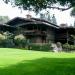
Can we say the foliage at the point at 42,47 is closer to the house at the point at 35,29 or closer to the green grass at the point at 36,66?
the house at the point at 35,29

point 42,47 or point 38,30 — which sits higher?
point 38,30

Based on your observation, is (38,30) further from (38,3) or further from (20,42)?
(38,3)

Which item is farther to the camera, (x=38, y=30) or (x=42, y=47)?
(x=38, y=30)

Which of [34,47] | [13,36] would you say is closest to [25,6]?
[34,47]

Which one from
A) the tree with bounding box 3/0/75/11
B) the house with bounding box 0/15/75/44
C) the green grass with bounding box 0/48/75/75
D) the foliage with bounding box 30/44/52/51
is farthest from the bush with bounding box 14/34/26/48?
the tree with bounding box 3/0/75/11

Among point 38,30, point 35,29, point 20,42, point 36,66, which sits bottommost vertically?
point 36,66

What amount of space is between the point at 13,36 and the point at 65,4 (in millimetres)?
40746

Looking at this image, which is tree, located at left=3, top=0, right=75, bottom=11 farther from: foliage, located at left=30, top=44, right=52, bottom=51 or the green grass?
foliage, located at left=30, top=44, right=52, bottom=51

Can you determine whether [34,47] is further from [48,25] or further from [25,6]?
[25,6]

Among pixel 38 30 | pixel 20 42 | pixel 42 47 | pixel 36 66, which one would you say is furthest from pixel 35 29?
pixel 36 66

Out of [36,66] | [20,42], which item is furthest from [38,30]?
[36,66]

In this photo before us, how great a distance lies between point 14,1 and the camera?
15.6 meters

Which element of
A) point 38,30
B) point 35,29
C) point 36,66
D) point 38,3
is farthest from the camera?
point 35,29

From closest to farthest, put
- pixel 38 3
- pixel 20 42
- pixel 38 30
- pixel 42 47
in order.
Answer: pixel 38 3, pixel 42 47, pixel 20 42, pixel 38 30
